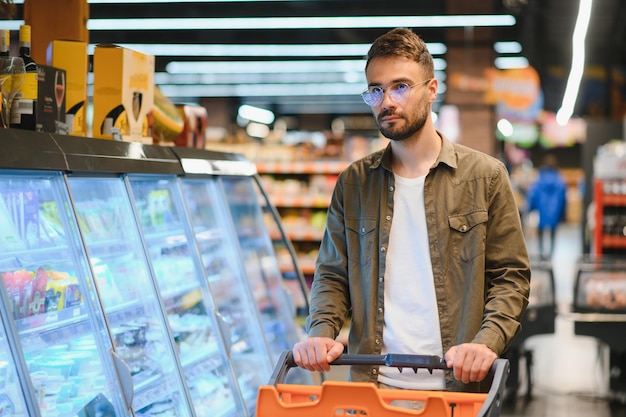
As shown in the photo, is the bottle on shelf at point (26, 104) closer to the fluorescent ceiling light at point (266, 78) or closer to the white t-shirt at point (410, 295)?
the white t-shirt at point (410, 295)

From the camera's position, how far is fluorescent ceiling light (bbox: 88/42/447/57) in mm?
15219

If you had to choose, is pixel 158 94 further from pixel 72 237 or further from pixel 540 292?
pixel 540 292

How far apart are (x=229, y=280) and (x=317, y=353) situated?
9.11 feet

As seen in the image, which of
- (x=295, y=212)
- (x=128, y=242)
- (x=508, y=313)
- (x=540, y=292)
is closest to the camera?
(x=508, y=313)

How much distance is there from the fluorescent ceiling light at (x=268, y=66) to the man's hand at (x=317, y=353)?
15597mm

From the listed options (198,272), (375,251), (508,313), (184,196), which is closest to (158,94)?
(184,196)

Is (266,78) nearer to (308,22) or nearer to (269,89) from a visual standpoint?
(269,89)

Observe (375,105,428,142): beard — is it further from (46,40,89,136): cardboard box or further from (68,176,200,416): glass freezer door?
(46,40,89,136): cardboard box

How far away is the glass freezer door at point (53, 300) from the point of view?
118 inches

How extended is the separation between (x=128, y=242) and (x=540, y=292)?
479 centimetres

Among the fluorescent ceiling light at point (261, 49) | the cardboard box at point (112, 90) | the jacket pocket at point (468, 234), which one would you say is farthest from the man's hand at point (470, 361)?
the fluorescent ceiling light at point (261, 49)

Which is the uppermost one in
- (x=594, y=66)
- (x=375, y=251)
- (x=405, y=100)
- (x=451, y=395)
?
(x=594, y=66)

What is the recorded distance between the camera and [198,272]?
4547 mm

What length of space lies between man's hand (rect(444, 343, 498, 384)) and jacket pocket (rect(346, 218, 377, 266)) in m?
0.49
